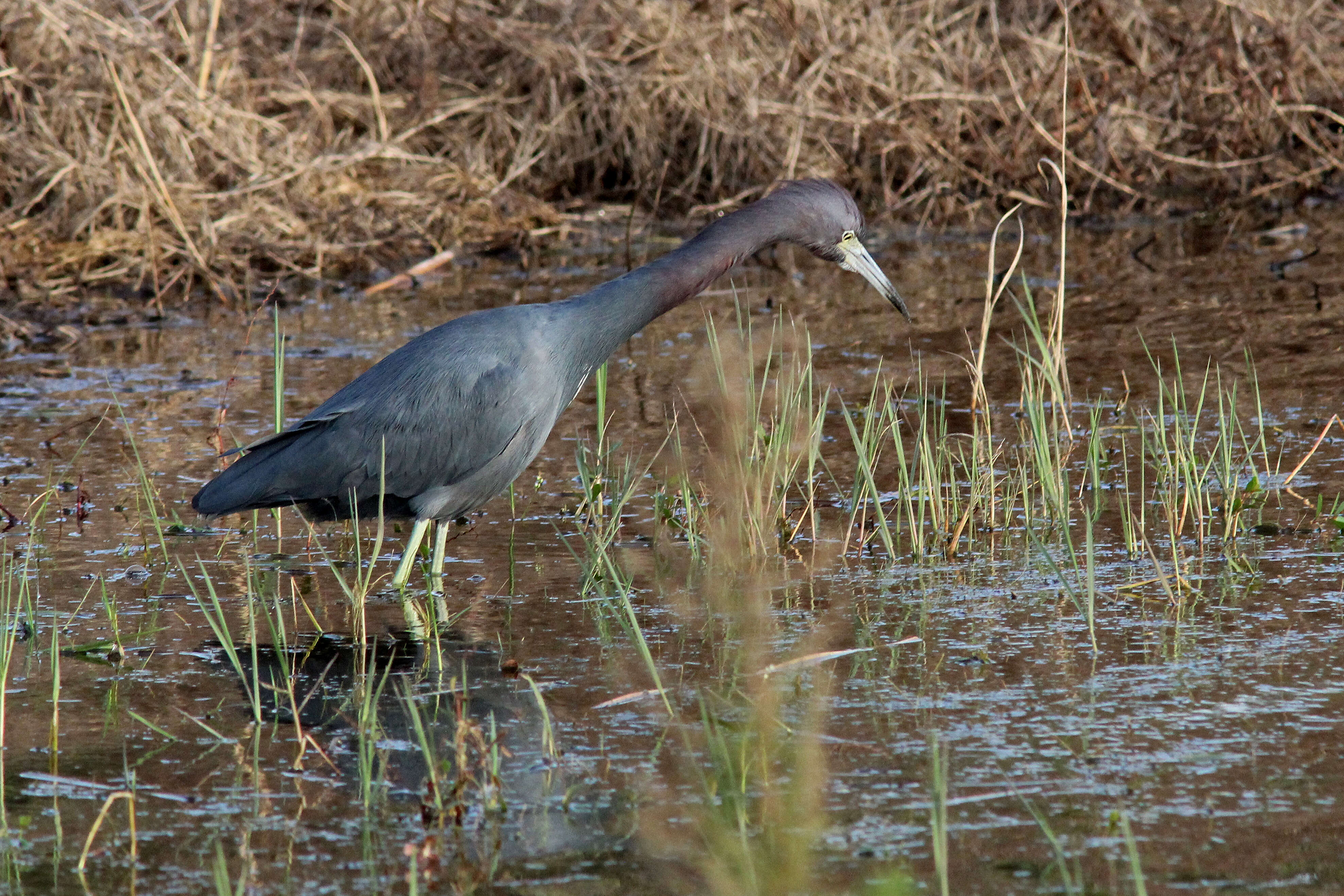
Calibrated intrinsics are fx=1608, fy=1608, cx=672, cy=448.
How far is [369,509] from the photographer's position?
4777mm

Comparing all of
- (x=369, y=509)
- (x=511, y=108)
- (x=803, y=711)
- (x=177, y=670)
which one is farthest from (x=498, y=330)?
(x=511, y=108)

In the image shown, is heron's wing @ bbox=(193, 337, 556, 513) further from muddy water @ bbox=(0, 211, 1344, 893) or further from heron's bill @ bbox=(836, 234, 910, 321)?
heron's bill @ bbox=(836, 234, 910, 321)

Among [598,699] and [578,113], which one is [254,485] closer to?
[598,699]

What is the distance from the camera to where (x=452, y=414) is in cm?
454

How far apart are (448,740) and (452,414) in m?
1.39

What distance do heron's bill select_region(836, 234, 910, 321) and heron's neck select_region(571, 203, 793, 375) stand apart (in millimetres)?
319

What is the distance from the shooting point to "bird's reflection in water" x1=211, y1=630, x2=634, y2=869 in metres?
2.93

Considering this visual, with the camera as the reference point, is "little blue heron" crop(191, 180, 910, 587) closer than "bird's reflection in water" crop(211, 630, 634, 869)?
No

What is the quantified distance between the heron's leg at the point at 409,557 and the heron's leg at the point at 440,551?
0.17ft

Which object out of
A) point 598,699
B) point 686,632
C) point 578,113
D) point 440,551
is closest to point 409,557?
point 440,551

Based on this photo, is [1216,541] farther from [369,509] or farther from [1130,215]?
[1130,215]

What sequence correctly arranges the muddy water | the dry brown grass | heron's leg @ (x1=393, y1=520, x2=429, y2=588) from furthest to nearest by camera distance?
the dry brown grass
heron's leg @ (x1=393, y1=520, x2=429, y2=588)
the muddy water

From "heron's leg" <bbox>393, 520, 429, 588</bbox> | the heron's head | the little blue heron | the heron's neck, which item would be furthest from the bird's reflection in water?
the heron's head

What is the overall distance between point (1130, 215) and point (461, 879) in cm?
812
